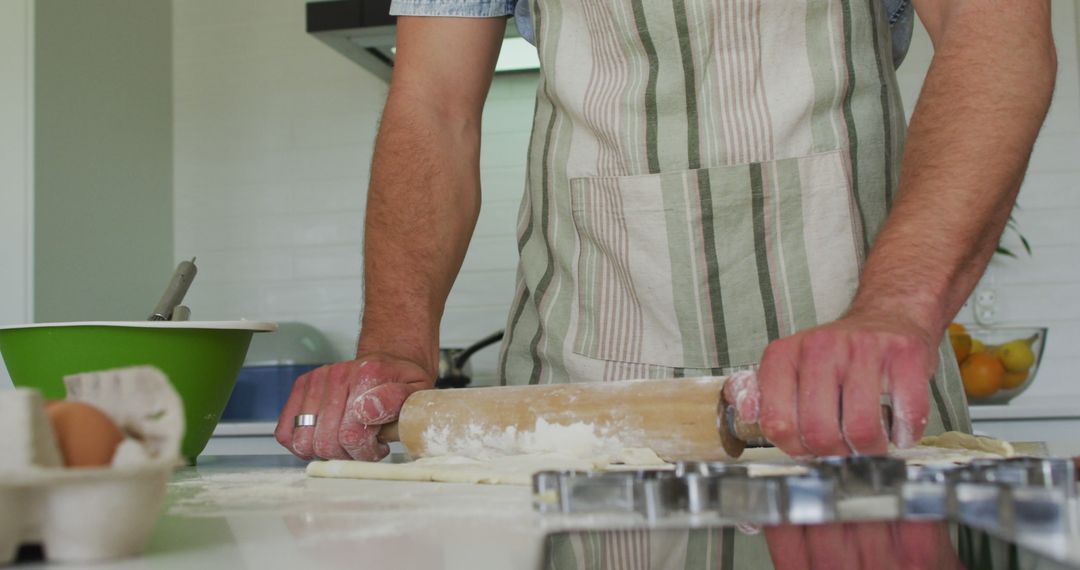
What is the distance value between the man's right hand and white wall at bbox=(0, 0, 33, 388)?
1.48 metres

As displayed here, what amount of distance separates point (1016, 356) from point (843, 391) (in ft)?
4.47

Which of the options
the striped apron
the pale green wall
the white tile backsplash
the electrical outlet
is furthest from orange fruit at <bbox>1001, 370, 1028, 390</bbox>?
the pale green wall

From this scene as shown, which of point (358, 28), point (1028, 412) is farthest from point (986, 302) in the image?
point (358, 28)

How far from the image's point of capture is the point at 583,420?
0.81 meters

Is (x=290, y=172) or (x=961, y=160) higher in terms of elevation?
(x=290, y=172)

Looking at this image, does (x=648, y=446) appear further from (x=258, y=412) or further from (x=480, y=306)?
Result: (x=480, y=306)

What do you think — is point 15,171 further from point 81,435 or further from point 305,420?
point 81,435

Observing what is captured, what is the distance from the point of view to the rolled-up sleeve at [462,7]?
132 centimetres

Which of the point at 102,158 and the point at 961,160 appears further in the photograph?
the point at 102,158

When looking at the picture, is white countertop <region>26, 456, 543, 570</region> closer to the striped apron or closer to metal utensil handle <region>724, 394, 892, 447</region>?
metal utensil handle <region>724, 394, 892, 447</region>

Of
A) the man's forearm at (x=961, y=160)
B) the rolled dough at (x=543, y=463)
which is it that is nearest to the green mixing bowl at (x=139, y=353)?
the rolled dough at (x=543, y=463)

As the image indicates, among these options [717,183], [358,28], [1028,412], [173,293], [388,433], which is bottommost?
[1028,412]

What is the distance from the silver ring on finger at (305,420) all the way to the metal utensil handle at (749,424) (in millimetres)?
396

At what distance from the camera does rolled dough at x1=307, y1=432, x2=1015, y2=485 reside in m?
0.71
